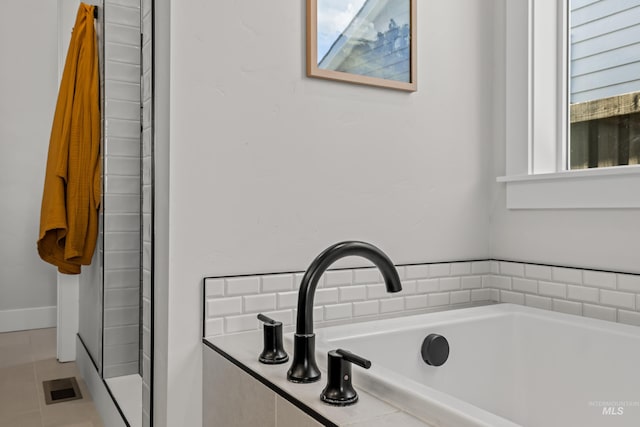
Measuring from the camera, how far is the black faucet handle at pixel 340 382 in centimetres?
85

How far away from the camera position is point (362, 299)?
158 centimetres

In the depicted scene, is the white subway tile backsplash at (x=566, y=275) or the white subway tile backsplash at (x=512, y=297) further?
the white subway tile backsplash at (x=512, y=297)

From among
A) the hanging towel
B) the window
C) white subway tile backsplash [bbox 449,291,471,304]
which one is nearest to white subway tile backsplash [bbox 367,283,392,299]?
white subway tile backsplash [bbox 449,291,471,304]

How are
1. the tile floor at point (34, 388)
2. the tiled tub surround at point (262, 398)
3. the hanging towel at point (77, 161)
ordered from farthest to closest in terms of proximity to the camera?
the hanging towel at point (77, 161)
the tile floor at point (34, 388)
the tiled tub surround at point (262, 398)

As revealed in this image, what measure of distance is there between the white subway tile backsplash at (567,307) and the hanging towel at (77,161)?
1985mm

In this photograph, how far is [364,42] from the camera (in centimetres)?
157

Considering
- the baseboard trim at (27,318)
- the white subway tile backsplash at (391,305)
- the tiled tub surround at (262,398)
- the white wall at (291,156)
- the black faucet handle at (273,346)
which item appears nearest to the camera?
the tiled tub surround at (262,398)

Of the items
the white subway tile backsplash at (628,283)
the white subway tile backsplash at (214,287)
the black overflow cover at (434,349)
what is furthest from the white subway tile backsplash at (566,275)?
the white subway tile backsplash at (214,287)

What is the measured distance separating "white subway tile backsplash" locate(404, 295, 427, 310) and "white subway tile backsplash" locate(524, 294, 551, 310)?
1.20 ft

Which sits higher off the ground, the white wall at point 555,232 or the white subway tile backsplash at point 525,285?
the white wall at point 555,232

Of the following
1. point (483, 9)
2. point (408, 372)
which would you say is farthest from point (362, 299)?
point (483, 9)

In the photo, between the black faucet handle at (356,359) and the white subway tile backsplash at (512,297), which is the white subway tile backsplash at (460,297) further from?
the black faucet handle at (356,359)

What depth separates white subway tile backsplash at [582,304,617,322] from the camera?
1.50 meters

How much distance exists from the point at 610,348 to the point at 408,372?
55 cm
